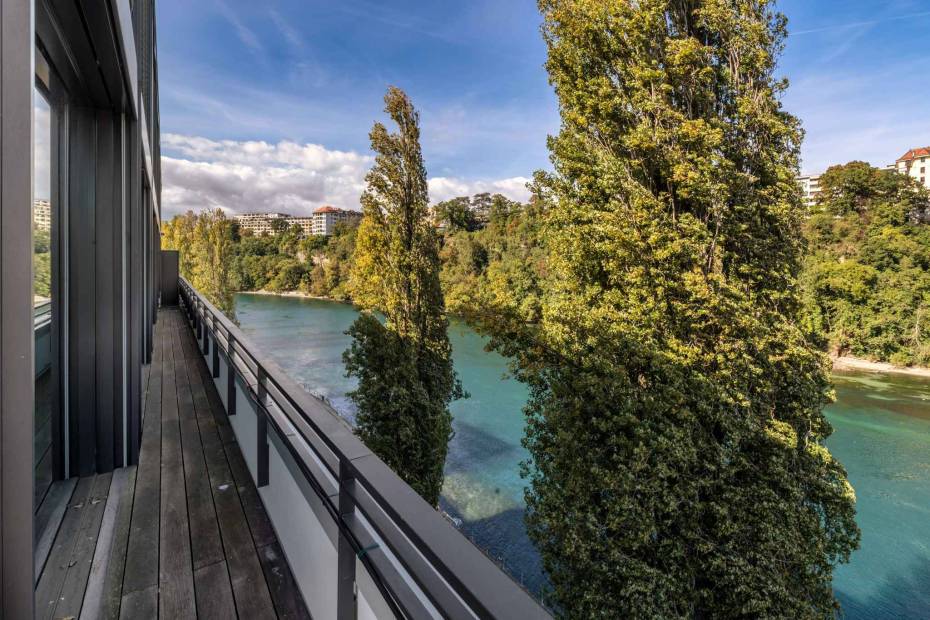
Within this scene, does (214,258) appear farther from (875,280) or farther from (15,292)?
(875,280)

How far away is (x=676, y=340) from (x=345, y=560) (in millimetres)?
5116

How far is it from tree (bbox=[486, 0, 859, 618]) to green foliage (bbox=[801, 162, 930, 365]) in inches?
650

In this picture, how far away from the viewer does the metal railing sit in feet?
2.03

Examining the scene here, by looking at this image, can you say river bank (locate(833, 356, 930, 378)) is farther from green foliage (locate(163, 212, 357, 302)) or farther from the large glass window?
green foliage (locate(163, 212, 357, 302))

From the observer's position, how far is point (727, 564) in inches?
185

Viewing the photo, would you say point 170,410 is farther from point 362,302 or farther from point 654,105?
point 654,105

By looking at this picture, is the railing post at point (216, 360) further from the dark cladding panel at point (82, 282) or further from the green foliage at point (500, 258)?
the green foliage at point (500, 258)

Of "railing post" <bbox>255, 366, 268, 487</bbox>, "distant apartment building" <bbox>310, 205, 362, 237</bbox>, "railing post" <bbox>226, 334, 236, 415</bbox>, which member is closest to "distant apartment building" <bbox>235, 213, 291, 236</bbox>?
"distant apartment building" <bbox>310, 205, 362, 237</bbox>

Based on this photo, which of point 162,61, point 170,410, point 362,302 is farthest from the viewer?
point 362,302

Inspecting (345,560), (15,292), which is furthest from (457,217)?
(15,292)

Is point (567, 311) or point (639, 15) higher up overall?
point (639, 15)

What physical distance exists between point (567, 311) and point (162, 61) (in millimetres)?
7857

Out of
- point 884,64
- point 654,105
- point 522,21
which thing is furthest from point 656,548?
point 884,64

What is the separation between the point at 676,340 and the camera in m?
5.30
